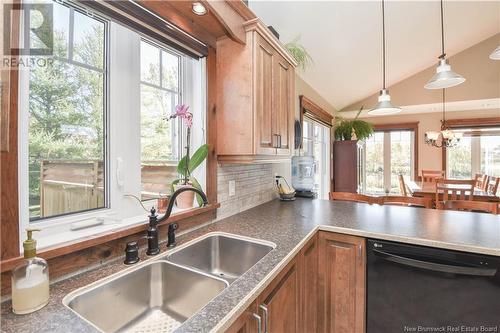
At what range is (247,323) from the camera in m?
0.77

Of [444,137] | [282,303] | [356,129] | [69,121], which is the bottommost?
[282,303]

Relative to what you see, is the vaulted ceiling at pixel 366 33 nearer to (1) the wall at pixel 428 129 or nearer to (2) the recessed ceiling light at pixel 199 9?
(2) the recessed ceiling light at pixel 199 9

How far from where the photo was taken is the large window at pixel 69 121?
0.91 meters

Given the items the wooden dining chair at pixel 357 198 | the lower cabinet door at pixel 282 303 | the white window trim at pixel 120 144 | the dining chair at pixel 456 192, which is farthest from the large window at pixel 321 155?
the white window trim at pixel 120 144

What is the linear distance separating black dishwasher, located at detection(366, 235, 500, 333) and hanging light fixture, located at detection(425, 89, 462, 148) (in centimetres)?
418

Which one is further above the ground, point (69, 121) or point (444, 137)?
point (444, 137)

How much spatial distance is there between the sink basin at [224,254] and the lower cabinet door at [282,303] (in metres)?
0.16

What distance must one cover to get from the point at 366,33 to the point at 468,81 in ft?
10.2

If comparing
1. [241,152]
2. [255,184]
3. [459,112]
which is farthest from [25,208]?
[459,112]

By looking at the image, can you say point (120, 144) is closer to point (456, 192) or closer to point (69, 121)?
point (69, 121)

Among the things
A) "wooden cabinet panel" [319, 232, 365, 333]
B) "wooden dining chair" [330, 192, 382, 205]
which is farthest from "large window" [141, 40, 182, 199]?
"wooden dining chair" [330, 192, 382, 205]

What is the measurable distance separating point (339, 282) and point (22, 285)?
146 cm

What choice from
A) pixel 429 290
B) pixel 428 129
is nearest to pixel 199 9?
pixel 429 290

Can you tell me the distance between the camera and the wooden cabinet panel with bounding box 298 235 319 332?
127 centimetres
